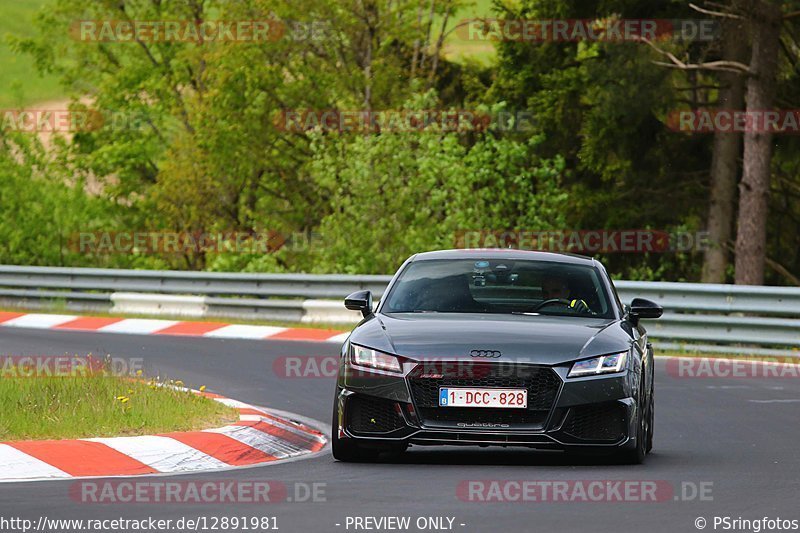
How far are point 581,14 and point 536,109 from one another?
7.61 ft

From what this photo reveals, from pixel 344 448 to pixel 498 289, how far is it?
69.5 inches

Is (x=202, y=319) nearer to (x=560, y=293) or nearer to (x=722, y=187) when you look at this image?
(x=722, y=187)

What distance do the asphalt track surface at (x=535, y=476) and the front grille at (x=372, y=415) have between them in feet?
0.80

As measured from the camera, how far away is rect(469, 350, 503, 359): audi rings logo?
10.2 metres

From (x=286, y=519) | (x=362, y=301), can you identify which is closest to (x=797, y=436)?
(x=362, y=301)

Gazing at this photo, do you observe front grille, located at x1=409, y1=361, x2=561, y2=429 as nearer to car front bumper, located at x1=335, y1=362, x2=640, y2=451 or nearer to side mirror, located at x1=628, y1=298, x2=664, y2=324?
car front bumper, located at x1=335, y1=362, x2=640, y2=451

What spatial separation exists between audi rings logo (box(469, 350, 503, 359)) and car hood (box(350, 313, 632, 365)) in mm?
23

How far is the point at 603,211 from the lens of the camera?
125 ft

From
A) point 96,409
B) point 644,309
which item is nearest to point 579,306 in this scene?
point 644,309

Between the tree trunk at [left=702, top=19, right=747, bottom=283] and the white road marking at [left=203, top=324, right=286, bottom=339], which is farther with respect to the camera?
the tree trunk at [left=702, top=19, right=747, bottom=283]

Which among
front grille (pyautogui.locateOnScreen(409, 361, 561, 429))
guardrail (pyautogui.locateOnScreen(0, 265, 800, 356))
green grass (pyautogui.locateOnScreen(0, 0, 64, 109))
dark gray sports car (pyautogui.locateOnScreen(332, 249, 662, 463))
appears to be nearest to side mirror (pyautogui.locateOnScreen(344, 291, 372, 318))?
dark gray sports car (pyautogui.locateOnScreen(332, 249, 662, 463))

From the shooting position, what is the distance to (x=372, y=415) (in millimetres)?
10367

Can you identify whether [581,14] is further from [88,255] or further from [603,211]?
[88,255]

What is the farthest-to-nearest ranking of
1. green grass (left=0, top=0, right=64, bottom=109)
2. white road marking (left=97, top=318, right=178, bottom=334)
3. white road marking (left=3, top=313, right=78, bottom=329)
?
green grass (left=0, top=0, right=64, bottom=109)
white road marking (left=3, top=313, right=78, bottom=329)
white road marking (left=97, top=318, right=178, bottom=334)
